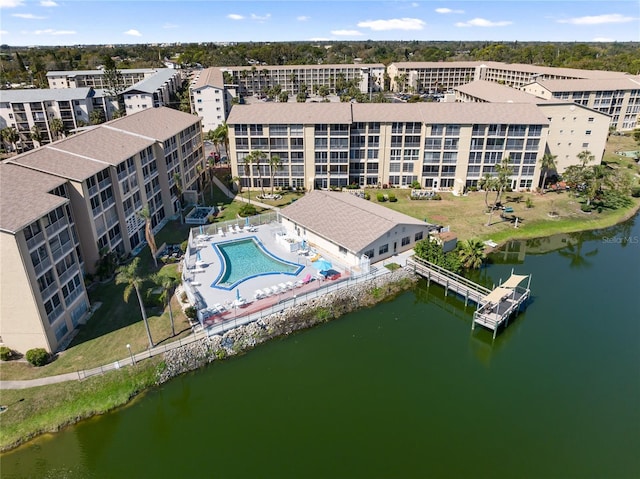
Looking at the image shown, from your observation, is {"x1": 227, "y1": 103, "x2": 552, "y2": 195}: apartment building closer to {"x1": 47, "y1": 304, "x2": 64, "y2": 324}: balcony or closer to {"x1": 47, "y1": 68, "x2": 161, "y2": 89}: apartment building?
{"x1": 47, "y1": 304, "x2": 64, "y2": 324}: balcony

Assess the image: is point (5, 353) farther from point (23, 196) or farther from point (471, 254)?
point (471, 254)

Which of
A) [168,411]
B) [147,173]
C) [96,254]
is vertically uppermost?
[147,173]

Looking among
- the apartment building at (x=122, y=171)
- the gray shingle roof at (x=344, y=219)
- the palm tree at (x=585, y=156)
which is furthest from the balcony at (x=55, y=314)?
the palm tree at (x=585, y=156)

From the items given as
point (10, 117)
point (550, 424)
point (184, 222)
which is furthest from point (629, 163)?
point (10, 117)

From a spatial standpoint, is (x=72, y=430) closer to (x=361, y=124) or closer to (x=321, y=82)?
(x=361, y=124)

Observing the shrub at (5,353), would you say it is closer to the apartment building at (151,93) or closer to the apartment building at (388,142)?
the apartment building at (388,142)

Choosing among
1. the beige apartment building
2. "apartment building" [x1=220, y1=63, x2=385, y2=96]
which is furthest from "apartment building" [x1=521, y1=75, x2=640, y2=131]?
the beige apartment building
